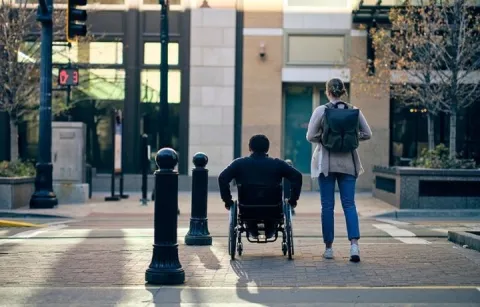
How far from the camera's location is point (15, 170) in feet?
56.7

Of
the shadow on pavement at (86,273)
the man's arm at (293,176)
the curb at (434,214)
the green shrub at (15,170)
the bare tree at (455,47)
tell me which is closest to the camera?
the shadow on pavement at (86,273)

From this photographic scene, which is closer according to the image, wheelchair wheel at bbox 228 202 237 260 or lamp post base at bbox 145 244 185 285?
lamp post base at bbox 145 244 185 285

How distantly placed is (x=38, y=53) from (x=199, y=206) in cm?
1367

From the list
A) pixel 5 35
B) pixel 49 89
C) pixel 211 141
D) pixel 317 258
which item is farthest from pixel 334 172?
pixel 211 141

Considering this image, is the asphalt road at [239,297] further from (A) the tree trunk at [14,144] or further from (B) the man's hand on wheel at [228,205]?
(A) the tree trunk at [14,144]

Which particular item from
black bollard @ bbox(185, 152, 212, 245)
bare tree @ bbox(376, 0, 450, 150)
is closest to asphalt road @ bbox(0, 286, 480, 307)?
black bollard @ bbox(185, 152, 212, 245)

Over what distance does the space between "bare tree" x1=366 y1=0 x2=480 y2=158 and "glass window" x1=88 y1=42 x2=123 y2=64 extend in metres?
8.14

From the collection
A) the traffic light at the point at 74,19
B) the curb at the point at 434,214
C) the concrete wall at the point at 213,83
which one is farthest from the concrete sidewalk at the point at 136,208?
the traffic light at the point at 74,19

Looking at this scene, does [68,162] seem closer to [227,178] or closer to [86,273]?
[227,178]

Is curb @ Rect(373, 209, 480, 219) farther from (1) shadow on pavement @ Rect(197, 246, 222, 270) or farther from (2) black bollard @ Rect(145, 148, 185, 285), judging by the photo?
(2) black bollard @ Rect(145, 148, 185, 285)

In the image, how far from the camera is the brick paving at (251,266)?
6.75 meters

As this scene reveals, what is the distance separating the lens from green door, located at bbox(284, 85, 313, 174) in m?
24.2

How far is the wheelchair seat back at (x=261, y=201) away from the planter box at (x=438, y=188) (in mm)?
8479


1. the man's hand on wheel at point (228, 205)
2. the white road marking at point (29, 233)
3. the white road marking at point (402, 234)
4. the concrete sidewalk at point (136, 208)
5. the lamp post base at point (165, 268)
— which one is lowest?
the concrete sidewalk at point (136, 208)
